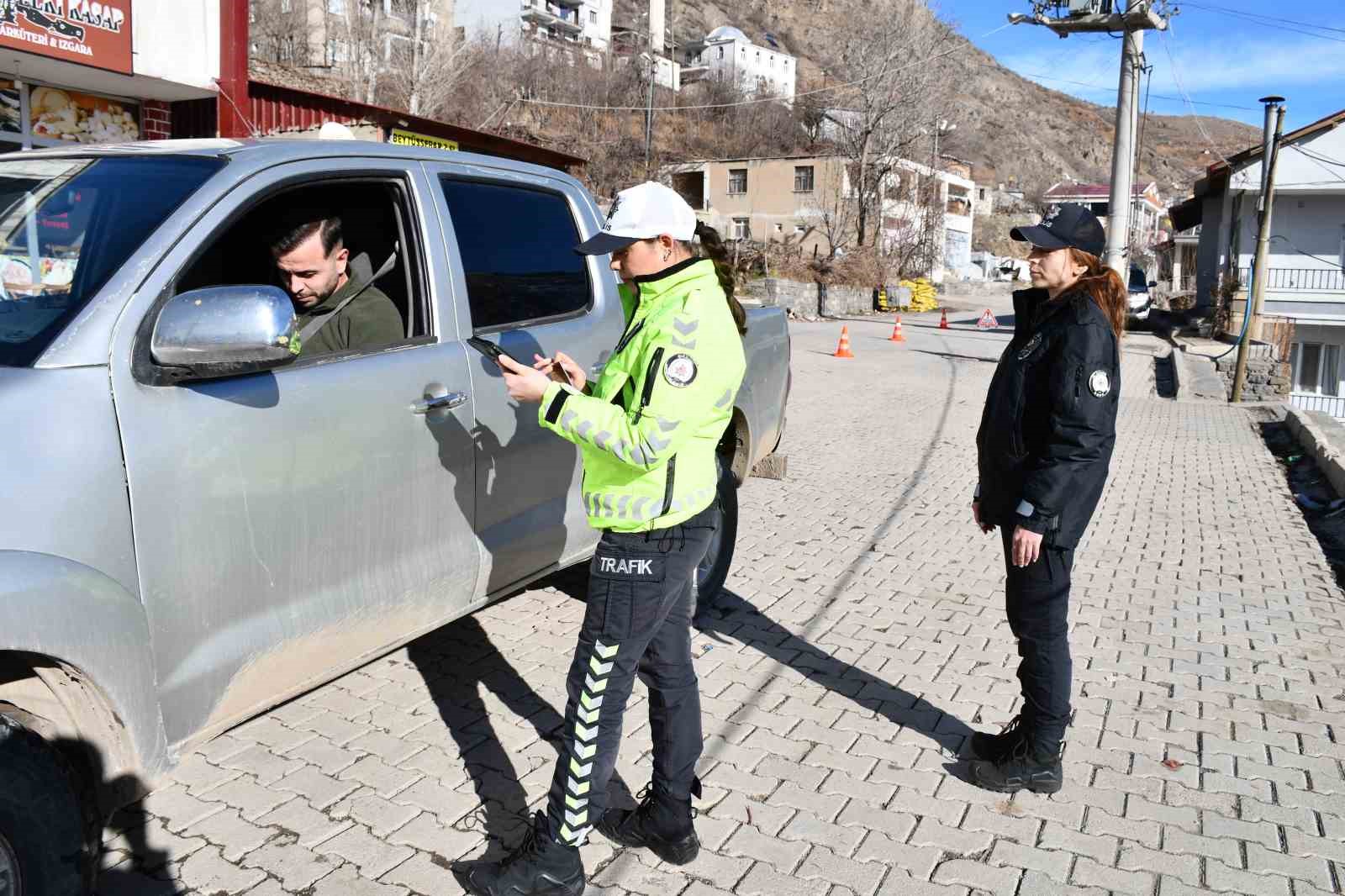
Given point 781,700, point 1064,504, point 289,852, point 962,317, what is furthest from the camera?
point 962,317

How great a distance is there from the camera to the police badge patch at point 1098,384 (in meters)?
3.16

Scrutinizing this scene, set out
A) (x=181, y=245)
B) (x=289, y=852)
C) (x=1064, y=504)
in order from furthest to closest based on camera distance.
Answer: (x=1064, y=504), (x=289, y=852), (x=181, y=245)

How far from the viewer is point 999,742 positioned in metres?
3.67

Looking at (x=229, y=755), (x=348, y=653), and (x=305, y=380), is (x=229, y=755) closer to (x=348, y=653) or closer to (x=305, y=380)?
→ (x=348, y=653)

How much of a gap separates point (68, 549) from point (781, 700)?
9.33 feet

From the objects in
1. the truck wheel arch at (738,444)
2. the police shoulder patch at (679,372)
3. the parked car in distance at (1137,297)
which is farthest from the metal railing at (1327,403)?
the police shoulder patch at (679,372)

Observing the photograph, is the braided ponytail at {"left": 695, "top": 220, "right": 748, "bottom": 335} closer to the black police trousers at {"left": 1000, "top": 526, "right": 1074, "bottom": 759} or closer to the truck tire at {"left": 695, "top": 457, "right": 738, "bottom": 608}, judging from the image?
the black police trousers at {"left": 1000, "top": 526, "right": 1074, "bottom": 759}

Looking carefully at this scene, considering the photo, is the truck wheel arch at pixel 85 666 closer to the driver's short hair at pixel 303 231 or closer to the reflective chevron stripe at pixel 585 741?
the reflective chevron stripe at pixel 585 741

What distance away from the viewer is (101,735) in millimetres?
2338

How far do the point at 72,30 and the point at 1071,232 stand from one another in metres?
9.82

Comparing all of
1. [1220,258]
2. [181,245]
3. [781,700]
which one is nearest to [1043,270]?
[781,700]

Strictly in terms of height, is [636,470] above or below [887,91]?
below

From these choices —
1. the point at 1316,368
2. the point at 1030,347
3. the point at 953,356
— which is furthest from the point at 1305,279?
the point at 1030,347

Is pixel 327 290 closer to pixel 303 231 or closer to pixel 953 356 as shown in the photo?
pixel 303 231
